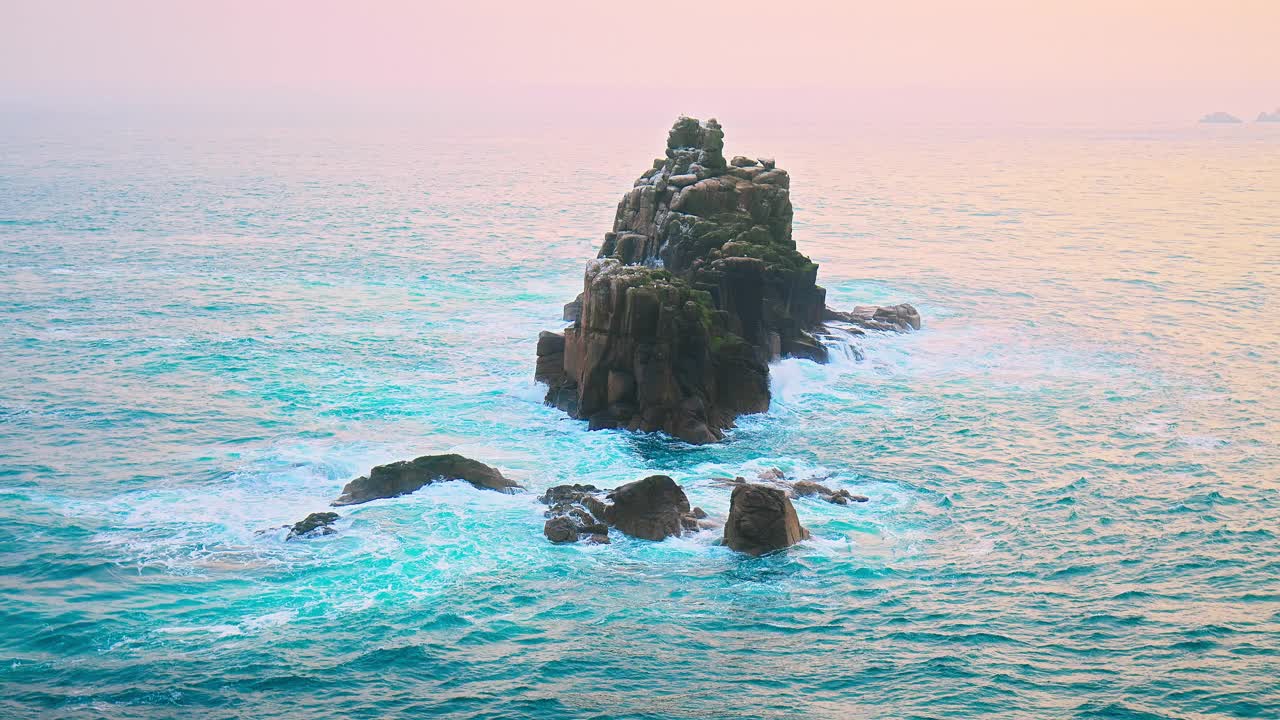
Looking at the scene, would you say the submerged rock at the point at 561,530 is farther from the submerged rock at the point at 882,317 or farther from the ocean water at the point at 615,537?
the submerged rock at the point at 882,317

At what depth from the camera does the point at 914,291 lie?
3994 inches

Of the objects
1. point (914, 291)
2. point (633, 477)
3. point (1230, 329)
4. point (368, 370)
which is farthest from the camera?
point (914, 291)

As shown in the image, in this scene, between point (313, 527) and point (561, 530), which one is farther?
point (313, 527)

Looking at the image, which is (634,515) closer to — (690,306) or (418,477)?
(418,477)

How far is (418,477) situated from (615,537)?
10.1 metres

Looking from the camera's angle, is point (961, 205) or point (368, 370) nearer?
point (368, 370)

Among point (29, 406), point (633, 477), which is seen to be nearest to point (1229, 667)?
point (633, 477)

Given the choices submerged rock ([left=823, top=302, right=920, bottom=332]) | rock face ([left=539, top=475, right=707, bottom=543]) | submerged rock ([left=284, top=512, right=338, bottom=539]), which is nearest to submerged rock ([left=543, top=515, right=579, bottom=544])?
rock face ([left=539, top=475, right=707, bottom=543])

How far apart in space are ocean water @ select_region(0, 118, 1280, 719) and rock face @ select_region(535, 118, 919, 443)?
2.42 m

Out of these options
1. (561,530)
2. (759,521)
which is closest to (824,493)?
(759,521)

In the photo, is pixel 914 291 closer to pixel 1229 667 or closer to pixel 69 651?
pixel 1229 667

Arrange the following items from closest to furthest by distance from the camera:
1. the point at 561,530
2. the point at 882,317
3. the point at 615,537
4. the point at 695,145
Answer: the point at 561,530 < the point at 615,537 < the point at 695,145 < the point at 882,317

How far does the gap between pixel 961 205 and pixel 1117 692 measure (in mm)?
132872

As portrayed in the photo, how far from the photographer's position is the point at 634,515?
→ 50.9 meters
